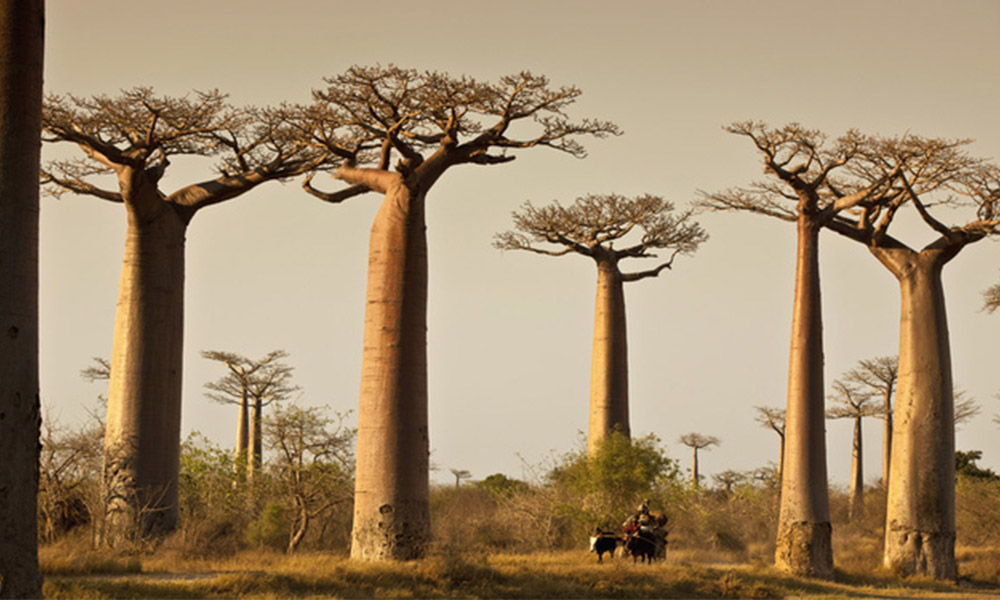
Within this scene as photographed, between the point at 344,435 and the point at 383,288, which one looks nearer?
the point at 383,288

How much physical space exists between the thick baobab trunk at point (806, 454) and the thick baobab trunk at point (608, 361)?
16.2 ft

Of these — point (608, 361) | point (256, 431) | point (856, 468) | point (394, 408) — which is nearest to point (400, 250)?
point (394, 408)

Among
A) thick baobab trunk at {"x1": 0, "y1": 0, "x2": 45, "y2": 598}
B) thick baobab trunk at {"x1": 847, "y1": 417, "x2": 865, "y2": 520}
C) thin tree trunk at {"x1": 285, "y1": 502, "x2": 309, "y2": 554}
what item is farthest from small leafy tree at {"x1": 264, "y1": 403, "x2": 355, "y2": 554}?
thick baobab trunk at {"x1": 847, "y1": 417, "x2": 865, "y2": 520}

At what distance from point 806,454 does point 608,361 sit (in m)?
5.87

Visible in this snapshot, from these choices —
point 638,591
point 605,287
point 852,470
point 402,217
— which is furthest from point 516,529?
point 852,470

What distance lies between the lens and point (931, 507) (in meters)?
17.2

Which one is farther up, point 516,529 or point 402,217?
point 402,217

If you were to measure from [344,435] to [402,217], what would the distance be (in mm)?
4906

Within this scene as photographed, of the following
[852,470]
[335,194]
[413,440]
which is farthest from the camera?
[852,470]

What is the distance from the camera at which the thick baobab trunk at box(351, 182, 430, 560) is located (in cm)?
1239

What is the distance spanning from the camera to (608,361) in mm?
20922

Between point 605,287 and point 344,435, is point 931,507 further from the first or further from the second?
point 344,435

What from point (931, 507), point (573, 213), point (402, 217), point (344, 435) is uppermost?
point (573, 213)

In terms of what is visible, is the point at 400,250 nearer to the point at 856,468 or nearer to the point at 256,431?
the point at 256,431
